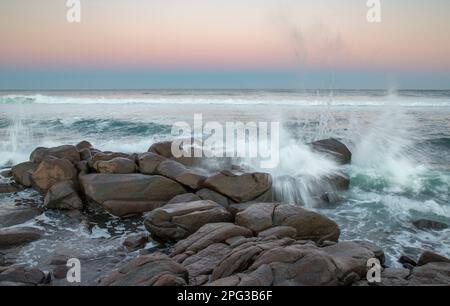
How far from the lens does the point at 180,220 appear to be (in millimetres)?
7305

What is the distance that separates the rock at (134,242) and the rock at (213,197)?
6.75 ft

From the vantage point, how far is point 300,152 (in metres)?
13.2

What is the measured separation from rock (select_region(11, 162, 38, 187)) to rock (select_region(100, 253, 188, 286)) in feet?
24.7

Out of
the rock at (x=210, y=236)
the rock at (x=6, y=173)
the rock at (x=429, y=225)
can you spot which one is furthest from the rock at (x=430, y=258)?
the rock at (x=6, y=173)

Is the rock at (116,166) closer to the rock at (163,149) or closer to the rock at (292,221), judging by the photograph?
the rock at (163,149)

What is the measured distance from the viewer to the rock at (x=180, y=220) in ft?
23.9

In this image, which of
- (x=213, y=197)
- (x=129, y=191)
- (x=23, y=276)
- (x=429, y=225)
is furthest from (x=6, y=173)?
(x=429, y=225)

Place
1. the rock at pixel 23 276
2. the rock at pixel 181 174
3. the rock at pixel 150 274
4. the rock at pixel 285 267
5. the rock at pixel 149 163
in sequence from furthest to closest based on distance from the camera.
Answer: the rock at pixel 149 163 → the rock at pixel 181 174 → the rock at pixel 23 276 → the rock at pixel 150 274 → the rock at pixel 285 267

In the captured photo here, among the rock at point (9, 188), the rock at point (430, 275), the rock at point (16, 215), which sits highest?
the rock at point (9, 188)

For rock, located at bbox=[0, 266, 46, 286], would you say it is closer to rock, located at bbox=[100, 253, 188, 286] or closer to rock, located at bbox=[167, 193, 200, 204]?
rock, located at bbox=[100, 253, 188, 286]

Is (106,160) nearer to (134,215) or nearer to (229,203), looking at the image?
(134,215)

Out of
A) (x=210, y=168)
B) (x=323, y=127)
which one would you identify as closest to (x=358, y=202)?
(x=210, y=168)

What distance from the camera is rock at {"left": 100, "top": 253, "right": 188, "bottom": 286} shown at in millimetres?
4645

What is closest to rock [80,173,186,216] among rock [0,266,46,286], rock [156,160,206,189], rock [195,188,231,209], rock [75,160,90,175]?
rock [156,160,206,189]
